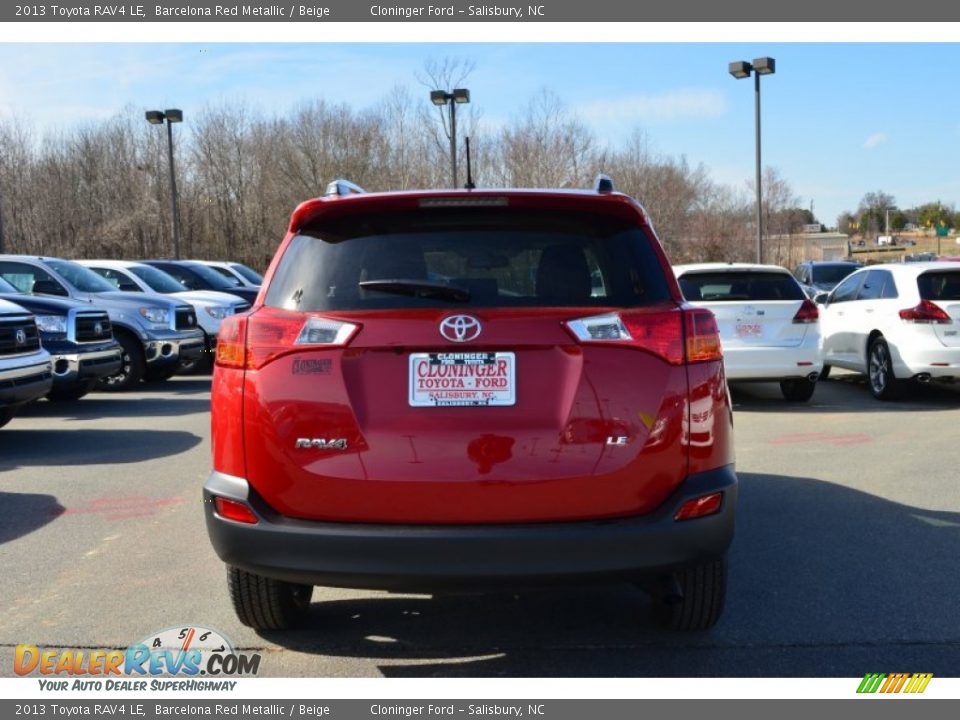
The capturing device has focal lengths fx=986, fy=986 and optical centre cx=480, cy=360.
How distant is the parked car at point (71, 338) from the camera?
11461mm

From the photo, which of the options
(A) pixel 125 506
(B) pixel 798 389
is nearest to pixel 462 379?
(A) pixel 125 506

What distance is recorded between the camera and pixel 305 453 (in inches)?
135

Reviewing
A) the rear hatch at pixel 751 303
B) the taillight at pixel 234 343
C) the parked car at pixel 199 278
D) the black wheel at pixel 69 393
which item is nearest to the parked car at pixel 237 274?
the parked car at pixel 199 278

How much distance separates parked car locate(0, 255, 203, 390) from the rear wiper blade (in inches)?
430

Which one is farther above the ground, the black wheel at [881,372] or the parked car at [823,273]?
the parked car at [823,273]

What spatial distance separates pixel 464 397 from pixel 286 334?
27.1 inches

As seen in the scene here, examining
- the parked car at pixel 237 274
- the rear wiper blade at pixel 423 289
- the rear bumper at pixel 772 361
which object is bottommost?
the rear bumper at pixel 772 361

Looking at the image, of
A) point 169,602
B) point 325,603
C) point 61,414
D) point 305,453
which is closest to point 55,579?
point 169,602

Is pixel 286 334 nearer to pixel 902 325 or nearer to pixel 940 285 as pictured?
pixel 902 325

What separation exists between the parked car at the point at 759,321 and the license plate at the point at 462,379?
8079 mm

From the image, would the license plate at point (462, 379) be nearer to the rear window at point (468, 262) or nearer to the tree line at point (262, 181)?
the rear window at point (468, 262)

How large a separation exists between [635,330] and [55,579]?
3.41 meters

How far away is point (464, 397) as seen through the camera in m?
3.34

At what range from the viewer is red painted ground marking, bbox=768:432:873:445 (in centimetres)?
896
